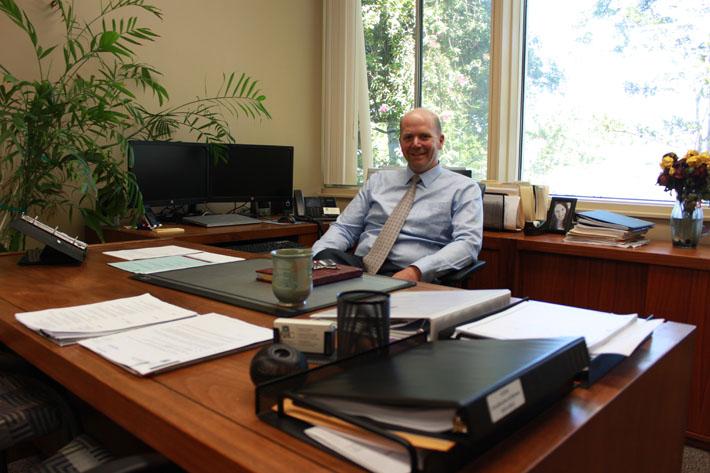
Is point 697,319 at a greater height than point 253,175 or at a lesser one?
lesser

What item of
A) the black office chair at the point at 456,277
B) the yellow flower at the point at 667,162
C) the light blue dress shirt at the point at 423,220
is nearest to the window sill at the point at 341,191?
the light blue dress shirt at the point at 423,220

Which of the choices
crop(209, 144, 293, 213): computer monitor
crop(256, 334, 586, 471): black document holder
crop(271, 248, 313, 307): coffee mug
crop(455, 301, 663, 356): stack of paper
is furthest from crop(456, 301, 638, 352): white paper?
crop(209, 144, 293, 213): computer monitor

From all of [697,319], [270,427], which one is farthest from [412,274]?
[270,427]

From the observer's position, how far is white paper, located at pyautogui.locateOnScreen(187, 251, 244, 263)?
1912 mm

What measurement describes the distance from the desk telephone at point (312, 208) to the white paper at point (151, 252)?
159 centimetres

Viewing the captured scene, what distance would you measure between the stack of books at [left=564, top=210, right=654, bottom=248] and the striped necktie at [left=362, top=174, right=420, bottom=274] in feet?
2.80

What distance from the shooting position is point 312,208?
3.77 m

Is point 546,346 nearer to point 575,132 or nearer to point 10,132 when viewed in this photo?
point 10,132

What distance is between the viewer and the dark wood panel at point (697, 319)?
226 centimetres

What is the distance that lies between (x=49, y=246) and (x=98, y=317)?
28.9 inches

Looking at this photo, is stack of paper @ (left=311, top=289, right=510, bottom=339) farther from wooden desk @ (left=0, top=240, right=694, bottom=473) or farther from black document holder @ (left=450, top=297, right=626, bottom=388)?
wooden desk @ (left=0, top=240, right=694, bottom=473)

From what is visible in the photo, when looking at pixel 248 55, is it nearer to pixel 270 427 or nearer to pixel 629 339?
pixel 629 339

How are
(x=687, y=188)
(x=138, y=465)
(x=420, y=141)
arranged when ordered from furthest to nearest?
(x=420, y=141)
(x=687, y=188)
(x=138, y=465)

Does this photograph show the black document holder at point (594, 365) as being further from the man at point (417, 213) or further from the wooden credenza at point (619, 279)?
the wooden credenza at point (619, 279)
